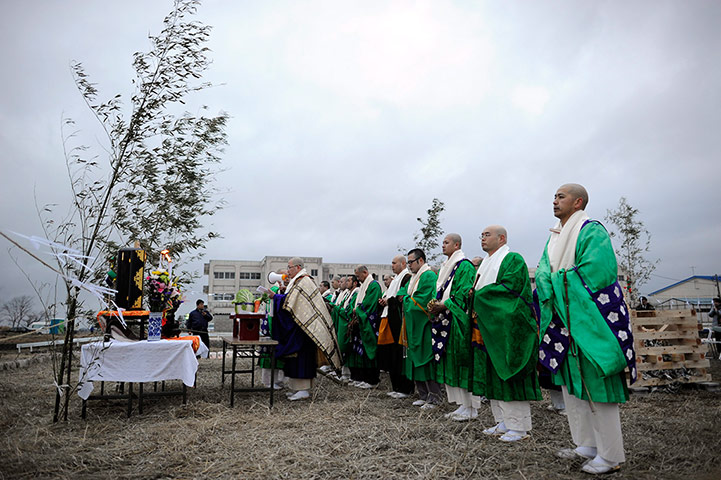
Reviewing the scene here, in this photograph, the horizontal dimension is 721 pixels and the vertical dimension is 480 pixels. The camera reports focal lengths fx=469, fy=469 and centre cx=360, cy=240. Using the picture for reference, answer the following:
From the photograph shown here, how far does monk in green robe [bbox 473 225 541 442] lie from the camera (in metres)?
4.39

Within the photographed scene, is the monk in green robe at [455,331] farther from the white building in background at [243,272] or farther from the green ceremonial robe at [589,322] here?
the white building in background at [243,272]

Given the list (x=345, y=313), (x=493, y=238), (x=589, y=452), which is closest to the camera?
(x=589, y=452)

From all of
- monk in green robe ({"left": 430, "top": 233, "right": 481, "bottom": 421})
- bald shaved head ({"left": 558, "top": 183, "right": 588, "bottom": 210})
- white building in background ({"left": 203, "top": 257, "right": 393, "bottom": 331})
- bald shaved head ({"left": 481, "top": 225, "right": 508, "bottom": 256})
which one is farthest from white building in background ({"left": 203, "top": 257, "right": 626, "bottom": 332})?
bald shaved head ({"left": 558, "top": 183, "right": 588, "bottom": 210})

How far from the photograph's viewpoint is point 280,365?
24.1 ft

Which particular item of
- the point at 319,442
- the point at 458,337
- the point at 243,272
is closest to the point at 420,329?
the point at 458,337

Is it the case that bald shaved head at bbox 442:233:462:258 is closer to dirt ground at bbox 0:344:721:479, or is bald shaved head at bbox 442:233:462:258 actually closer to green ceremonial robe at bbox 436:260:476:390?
green ceremonial robe at bbox 436:260:476:390

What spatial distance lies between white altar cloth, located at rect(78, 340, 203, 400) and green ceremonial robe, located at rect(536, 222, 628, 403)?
160 inches

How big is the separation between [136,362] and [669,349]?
7589 millimetres

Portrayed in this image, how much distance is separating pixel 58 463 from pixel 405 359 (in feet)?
14.4

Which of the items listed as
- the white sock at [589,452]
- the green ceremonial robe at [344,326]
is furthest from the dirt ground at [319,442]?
the green ceremonial robe at [344,326]

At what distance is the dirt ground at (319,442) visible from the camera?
356cm

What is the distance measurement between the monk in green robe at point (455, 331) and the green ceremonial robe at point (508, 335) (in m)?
0.37

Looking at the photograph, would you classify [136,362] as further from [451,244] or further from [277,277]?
[451,244]

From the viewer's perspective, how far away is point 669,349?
724cm
